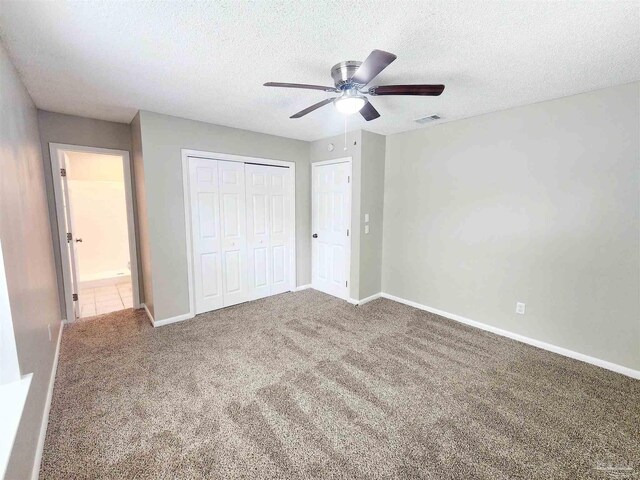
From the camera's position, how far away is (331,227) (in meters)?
4.30

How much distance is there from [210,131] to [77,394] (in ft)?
9.39

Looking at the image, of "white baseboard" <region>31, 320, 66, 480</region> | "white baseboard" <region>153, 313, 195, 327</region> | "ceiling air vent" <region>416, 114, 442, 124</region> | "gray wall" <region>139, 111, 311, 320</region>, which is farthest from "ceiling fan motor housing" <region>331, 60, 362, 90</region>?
"white baseboard" <region>153, 313, 195, 327</region>

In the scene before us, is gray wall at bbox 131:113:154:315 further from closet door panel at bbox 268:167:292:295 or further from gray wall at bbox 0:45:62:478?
closet door panel at bbox 268:167:292:295

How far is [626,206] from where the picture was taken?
233cm

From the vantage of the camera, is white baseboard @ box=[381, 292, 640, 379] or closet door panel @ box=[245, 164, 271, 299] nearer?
white baseboard @ box=[381, 292, 640, 379]

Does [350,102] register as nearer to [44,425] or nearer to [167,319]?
[44,425]

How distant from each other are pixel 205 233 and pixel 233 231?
0.38m

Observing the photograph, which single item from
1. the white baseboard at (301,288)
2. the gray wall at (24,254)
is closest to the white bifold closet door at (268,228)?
the white baseboard at (301,288)

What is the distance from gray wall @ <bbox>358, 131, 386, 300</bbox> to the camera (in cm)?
383

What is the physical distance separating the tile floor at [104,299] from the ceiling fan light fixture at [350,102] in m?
3.85

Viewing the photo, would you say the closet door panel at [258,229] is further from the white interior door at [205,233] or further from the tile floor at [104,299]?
the tile floor at [104,299]

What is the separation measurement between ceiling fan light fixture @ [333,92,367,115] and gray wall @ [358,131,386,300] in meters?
1.74

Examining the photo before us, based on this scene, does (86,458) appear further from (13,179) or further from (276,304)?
(276,304)

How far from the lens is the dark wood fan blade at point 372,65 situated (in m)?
1.44
